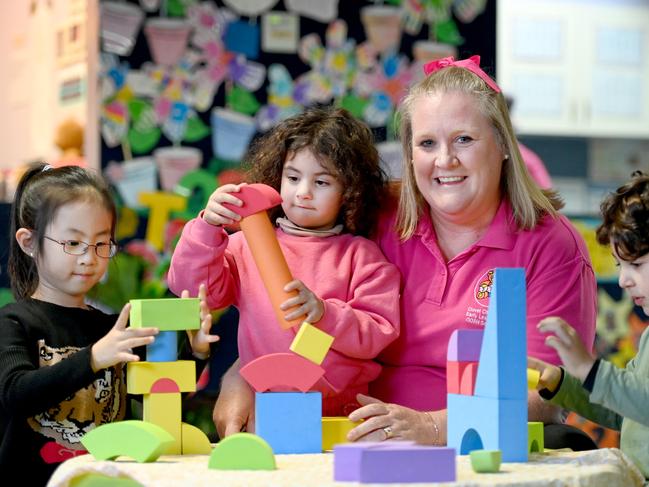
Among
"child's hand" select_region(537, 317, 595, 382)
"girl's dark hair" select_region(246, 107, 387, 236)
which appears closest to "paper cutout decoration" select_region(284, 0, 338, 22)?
"girl's dark hair" select_region(246, 107, 387, 236)

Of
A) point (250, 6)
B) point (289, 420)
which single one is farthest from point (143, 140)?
point (289, 420)

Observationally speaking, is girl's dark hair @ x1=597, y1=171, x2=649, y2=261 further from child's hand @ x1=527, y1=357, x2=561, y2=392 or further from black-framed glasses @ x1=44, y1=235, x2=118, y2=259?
black-framed glasses @ x1=44, y1=235, x2=118, y2=259

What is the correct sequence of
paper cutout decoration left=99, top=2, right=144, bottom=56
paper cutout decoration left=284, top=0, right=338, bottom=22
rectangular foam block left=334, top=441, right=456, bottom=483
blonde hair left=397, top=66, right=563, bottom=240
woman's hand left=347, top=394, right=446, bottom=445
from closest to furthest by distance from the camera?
rectangular foam block left=334, top=441, right=456, bottom=483 < woman's hand left=347, top=394, right=446, bottom=445 < blonde hair left=397, top=66, right=563, bottom=240 < paper cutout decoration left=99, top=2, right=144, bottom=56 < paper cutout decoration left=284, top=0, right=338, bottom=22

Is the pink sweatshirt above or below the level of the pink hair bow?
below

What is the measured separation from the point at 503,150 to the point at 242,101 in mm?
2066

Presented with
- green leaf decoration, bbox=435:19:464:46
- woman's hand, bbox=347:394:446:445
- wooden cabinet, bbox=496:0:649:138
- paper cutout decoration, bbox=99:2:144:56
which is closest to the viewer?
woman's hand, bbox=347:394:446:445

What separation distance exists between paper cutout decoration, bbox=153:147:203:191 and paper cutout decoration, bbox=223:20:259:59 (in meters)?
0.40

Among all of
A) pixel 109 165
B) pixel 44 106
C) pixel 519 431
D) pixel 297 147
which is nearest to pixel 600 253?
pixel 109 165

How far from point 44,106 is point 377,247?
2597 mm

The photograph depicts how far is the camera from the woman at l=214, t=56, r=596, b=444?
200 cm

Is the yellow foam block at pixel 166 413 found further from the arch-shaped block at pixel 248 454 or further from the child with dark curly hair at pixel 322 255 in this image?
the child with dark curly hair at pixel 322 255

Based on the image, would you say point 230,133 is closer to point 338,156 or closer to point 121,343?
point 338,156

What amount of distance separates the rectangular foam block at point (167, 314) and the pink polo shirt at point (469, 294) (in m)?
0.57

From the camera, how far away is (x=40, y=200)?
6.44ft
